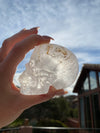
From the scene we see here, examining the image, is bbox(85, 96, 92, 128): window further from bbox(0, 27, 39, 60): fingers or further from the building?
bbox(0, 27, 39, 60): fingers

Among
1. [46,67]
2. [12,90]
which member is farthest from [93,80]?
[12,90]

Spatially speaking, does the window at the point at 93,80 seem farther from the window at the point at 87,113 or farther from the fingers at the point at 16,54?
the fingers at the point at 16,54

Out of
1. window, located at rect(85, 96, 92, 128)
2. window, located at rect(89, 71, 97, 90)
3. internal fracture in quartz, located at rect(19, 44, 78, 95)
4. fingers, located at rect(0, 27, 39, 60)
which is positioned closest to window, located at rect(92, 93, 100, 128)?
window, located at rect(89, 71, 97, 90)

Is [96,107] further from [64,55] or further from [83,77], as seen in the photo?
[64,55]

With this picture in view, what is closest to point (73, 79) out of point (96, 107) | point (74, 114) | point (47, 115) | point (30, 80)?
point (30, 80)

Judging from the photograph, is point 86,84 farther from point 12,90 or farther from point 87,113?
point 12,90
